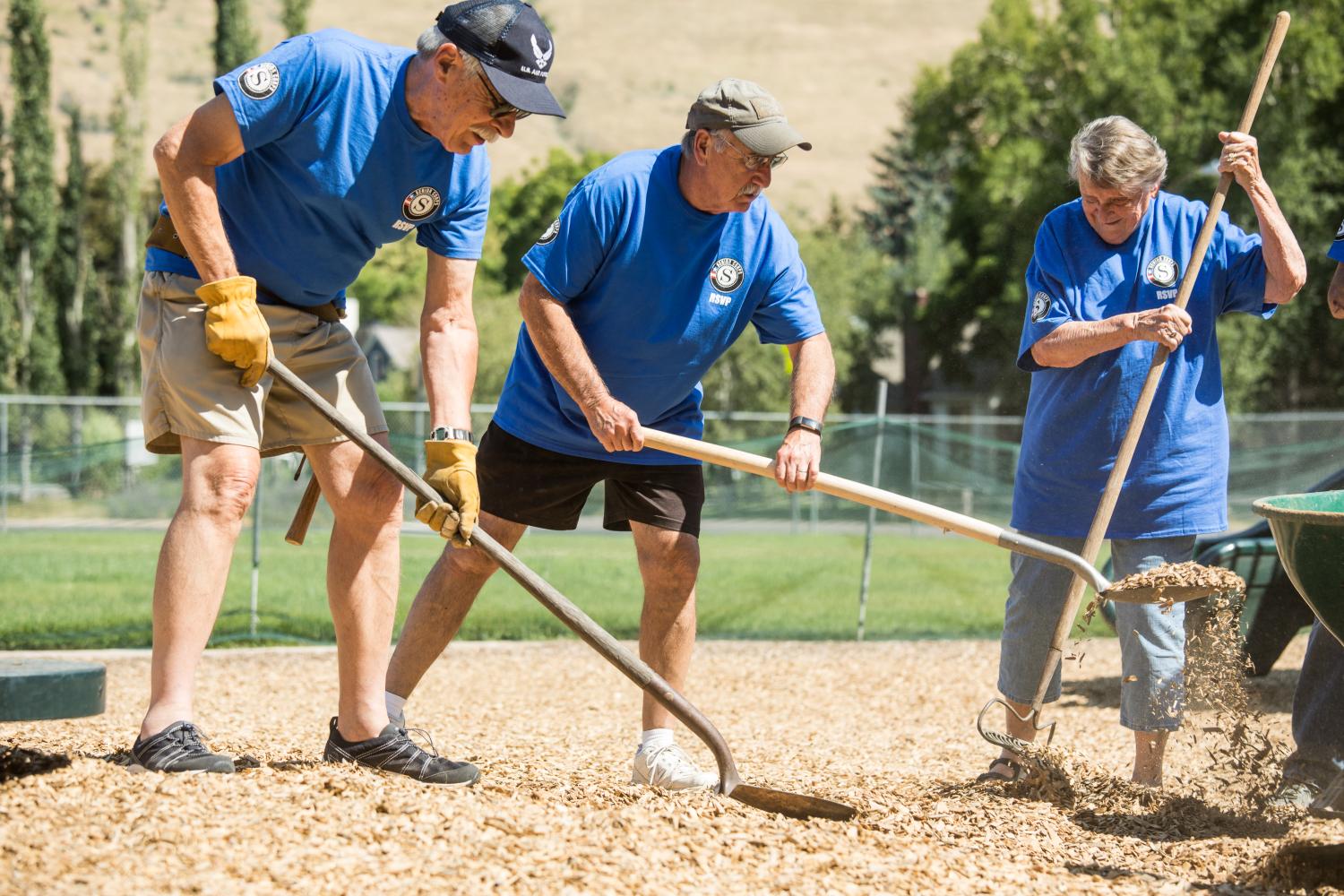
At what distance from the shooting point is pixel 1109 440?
160 inches

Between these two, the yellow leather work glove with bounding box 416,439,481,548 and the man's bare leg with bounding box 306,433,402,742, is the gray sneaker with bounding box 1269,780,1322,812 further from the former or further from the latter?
the man's bare leg with bounding box 306,433,402,742

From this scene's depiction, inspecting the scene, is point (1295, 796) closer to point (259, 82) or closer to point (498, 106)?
point (498, 106)

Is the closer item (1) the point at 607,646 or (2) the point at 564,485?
(1) the point at 607,646

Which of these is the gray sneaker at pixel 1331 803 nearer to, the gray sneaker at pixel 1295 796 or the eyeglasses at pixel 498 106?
the gray sneaker at pixel 1295 796

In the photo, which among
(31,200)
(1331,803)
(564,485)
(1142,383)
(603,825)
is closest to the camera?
(603,825)

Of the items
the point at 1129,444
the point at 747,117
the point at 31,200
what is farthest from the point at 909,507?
the point at 31,200

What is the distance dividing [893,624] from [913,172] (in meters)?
45.1

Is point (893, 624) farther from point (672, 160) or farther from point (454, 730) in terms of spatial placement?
point (672, 160)

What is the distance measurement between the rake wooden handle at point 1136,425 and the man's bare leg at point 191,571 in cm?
231

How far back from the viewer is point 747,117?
138 inches

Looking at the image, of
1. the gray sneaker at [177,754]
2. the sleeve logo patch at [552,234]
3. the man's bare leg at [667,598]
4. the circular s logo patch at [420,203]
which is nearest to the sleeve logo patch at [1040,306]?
the man's bare leg at [667,598]

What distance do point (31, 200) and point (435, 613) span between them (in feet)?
117

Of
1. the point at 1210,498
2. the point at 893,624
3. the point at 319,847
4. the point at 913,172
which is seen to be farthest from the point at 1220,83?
the point at 319,847

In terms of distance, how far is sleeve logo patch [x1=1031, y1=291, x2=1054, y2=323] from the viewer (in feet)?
13.5
